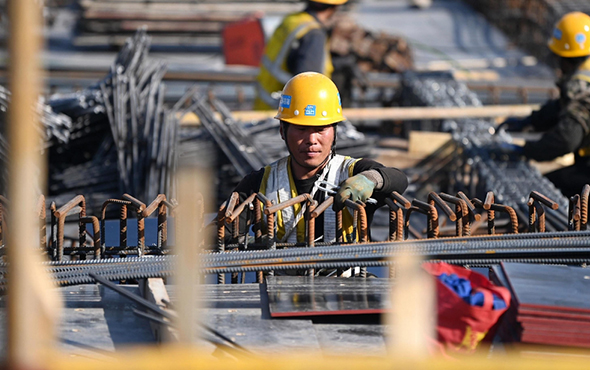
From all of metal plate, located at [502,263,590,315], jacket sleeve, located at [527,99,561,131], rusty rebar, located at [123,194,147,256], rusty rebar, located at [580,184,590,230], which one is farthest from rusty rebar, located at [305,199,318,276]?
jacket sleeve, located at [527,99,561,131]

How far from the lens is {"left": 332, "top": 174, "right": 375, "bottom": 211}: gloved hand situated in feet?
14.3

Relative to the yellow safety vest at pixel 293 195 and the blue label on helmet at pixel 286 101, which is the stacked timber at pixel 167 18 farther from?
the yellow safety vest at pixel 293 195

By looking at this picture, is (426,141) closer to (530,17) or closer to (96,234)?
(96,234)

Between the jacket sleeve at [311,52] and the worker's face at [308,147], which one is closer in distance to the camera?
the worker's face at [308,147]

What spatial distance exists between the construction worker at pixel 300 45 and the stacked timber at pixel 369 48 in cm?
550

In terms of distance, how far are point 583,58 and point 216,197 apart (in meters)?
3.98

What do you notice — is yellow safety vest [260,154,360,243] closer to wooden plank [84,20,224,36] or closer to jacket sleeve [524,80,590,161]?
jacket sleeve [524,80,590,161]

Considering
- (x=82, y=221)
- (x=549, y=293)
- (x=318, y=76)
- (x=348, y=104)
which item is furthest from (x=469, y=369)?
(x=348, y=104)

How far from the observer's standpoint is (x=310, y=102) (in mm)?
4867

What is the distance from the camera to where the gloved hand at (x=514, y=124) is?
8.29 meters

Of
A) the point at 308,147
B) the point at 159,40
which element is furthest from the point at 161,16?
the point at 308,147

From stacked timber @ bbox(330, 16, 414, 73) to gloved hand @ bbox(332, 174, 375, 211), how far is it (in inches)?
402

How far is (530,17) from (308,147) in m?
15.9

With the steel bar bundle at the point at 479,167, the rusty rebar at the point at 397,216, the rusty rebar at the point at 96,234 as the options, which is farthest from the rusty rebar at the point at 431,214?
the steel bar bundle at the point at 479,167
